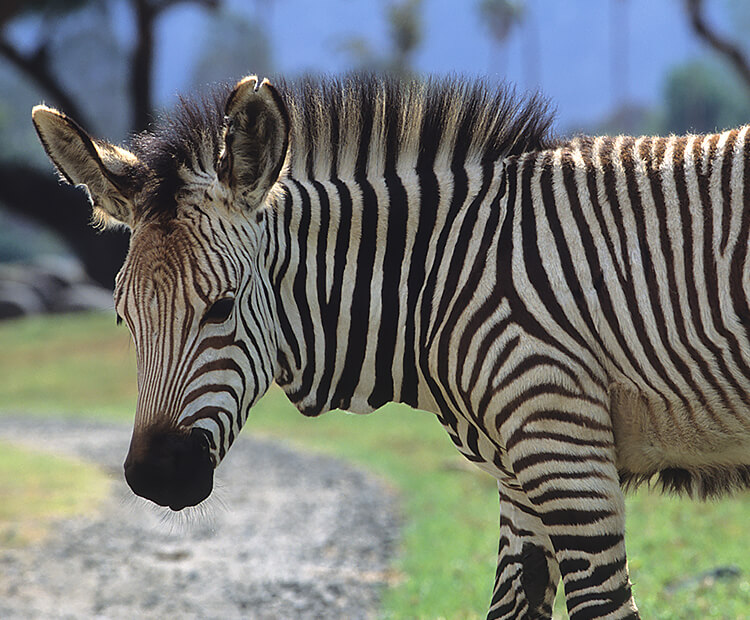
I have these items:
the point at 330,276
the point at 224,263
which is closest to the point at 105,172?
the point at 224,263

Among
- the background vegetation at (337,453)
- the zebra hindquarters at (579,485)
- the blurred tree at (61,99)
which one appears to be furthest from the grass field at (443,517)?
the blurred tree at (61,99)

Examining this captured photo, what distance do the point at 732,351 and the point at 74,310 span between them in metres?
34.5

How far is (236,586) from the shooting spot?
762cm

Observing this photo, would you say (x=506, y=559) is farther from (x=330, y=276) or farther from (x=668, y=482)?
(x=330, y=276)

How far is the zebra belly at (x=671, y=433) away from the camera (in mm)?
3176

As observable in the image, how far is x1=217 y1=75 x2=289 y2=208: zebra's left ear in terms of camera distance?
10.1 ft

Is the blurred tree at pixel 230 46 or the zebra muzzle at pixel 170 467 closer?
the zebra muzzle at pixel 170 467

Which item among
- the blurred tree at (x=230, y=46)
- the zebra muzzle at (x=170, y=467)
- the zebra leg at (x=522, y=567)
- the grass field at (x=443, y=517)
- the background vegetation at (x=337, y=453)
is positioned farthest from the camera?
the blurred tree at (x=230, y=46)

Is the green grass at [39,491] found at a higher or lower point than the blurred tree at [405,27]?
lower

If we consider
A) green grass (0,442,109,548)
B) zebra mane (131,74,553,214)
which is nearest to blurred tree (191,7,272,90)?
green grass (0,442,109,548)

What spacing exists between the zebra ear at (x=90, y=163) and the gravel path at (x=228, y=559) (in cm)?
174

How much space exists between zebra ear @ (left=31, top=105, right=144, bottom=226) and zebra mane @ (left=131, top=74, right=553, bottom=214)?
0.14 meters

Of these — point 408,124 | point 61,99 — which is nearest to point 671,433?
point 408,124

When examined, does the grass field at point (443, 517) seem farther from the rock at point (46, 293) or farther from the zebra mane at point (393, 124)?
the rock at point (46, 293)
